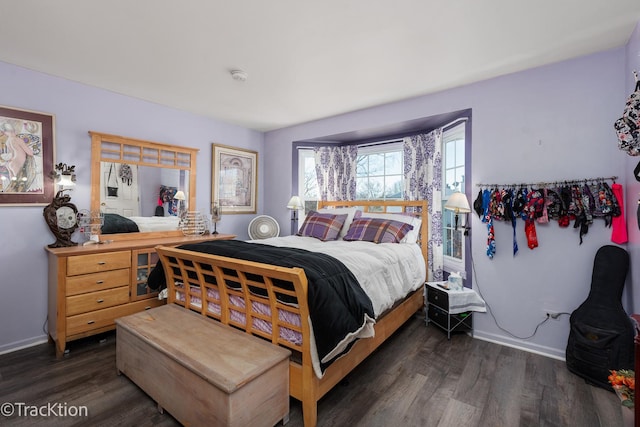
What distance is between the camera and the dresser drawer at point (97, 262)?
7.94 feet

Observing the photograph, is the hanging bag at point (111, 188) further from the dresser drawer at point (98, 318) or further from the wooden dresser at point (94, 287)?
the dresser drawer at point (98, 318)

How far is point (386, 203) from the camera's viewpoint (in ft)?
12.2

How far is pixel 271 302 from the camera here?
1738 mm

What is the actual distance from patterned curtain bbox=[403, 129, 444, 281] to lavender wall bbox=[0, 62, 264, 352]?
10.4ft

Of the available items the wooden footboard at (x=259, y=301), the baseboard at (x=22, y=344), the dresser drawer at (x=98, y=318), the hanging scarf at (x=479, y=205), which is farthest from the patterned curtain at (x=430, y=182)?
the baseboard at (x=22, y=344)

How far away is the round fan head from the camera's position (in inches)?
168

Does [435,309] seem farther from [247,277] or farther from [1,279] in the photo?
[1,279]

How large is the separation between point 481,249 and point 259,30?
2.68 m

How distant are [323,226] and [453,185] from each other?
5.17ft

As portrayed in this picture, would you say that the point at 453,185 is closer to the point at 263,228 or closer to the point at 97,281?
the point at 263,228

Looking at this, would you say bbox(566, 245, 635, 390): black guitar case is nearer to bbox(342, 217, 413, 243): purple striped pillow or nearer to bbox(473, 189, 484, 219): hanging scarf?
bbox(473, 189, 484, 219): hanging scarf

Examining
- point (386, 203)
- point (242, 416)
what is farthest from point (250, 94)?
point (242, 416)

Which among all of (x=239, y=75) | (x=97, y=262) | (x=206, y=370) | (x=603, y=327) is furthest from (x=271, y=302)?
(x=603, y=327)

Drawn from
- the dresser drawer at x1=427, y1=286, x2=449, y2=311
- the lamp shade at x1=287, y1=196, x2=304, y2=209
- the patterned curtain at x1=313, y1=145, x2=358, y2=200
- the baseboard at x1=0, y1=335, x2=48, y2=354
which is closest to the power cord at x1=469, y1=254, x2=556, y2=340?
the dresser drawer at x1=427, y1=286, x2=449, y2=311
